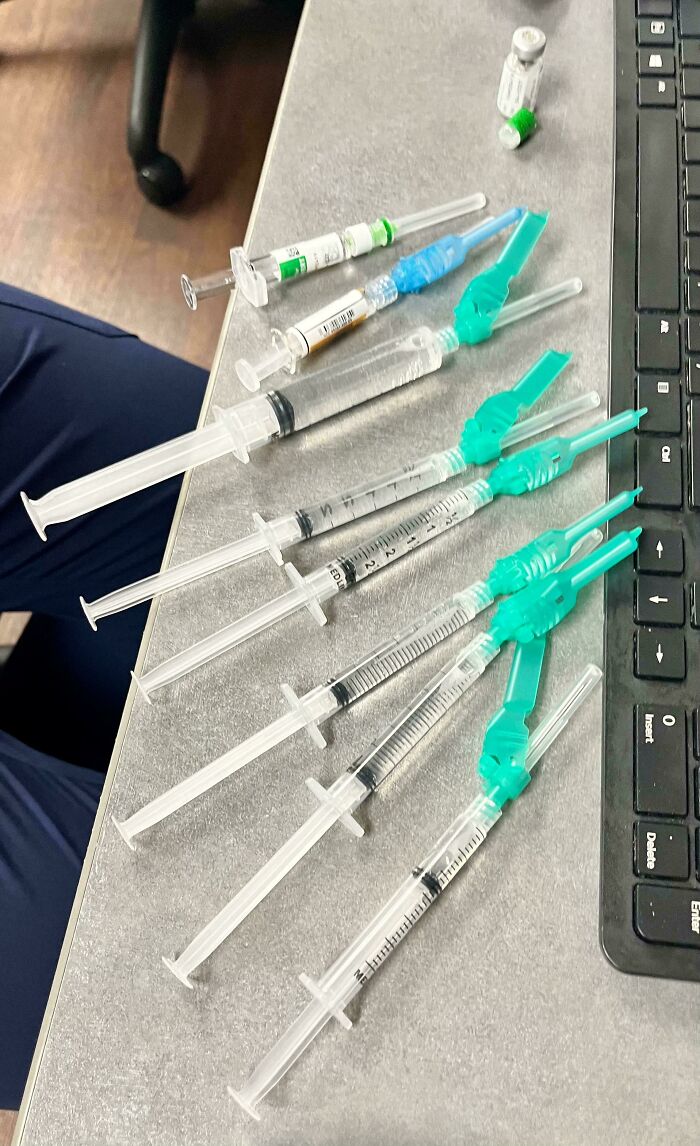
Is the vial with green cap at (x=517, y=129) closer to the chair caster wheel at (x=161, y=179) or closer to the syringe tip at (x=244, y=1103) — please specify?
the syringe tip at (x=244, y=1103)

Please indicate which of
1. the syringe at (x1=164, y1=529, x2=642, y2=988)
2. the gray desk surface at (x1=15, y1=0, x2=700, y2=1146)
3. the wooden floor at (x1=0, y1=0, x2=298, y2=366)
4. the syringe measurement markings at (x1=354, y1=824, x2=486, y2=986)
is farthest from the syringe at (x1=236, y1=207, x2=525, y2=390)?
the wooden floor at (x1=0, y1=0, x2=298, y2=366)

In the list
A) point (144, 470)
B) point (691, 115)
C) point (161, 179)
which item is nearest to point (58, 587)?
point (144, 470)

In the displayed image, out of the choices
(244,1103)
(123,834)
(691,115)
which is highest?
(691,115)

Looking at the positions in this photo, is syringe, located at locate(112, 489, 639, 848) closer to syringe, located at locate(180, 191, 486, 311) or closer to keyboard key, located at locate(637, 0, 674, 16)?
syringe, located at locate(180, 191, 486, 311)

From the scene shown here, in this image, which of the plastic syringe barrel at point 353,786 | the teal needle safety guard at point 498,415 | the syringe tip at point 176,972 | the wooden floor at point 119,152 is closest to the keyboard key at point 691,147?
the teal needle safety guard at point 498,415

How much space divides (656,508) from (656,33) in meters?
0.43

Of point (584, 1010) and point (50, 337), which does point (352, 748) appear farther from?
point (50, 337)

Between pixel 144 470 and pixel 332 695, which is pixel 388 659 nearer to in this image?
pixel 332 695

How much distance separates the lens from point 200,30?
1.59m

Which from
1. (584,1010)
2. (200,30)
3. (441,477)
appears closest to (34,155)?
(200,30)

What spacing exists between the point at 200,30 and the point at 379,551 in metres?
1.48

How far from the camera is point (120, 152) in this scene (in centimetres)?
151

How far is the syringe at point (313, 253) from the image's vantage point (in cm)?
60

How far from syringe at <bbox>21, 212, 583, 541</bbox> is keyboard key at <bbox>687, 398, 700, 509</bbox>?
0.13 m
